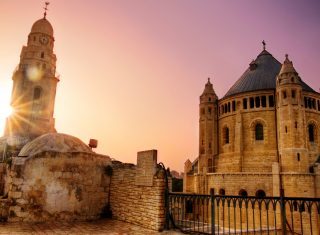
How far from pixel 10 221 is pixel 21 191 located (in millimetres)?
959

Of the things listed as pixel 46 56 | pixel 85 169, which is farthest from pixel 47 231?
pixel 46 56

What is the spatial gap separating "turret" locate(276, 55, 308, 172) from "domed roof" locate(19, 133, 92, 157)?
2450 centimetres

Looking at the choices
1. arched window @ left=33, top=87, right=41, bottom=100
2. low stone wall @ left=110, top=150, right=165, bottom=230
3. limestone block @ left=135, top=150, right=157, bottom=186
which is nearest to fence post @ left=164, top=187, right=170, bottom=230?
low stone wall @ left=110, top=150, right=165, bottom=230

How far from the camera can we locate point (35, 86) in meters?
39.3

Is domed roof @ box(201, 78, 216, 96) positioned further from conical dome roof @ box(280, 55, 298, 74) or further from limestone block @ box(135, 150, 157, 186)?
limestone block @ box(135, 150, 157, 186)

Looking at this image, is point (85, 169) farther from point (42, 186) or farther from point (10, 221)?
point (10, 221)

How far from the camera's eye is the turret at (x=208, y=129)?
36.6 meters

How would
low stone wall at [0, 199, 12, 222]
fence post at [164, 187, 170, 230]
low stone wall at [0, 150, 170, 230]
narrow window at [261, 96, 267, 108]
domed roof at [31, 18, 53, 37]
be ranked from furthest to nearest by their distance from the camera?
1. domed roof at [31, 18, 53, 37]
2. narrow window at [261, 96, 267, 108]
3. low stone wall at [0, 199, 12, 222]
4. low stone wall at [0, 150, 170, 230]
5. fence post at [164, 187, 170, 230]

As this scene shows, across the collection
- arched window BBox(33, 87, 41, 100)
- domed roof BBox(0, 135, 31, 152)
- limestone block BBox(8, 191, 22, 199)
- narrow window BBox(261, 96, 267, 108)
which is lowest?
limestone block BBox(8, 191, 22, 199)

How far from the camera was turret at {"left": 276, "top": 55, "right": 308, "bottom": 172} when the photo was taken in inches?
1121

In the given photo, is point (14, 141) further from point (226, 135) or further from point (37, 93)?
point (226, 135)

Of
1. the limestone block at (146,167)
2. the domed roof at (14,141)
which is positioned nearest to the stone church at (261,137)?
the domed roof at (14,141)

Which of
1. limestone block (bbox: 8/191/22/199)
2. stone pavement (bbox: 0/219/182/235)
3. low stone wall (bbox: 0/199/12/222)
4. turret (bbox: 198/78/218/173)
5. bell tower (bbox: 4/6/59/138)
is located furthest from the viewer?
bell tower (bbox: 4/6/59/138)

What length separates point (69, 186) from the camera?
31.9ft
